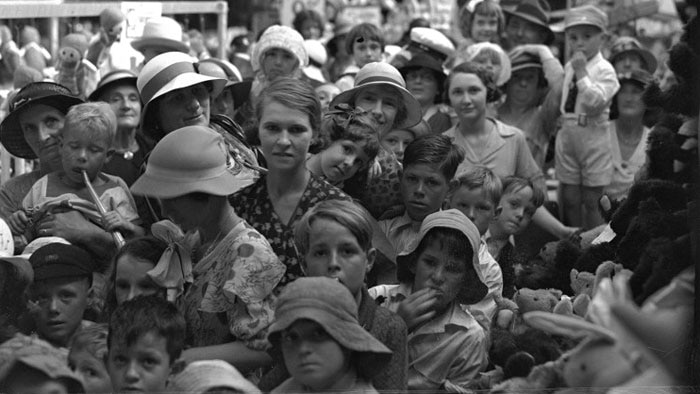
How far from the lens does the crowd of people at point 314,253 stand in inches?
166

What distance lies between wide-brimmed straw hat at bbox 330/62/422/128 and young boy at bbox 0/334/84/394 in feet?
8.75

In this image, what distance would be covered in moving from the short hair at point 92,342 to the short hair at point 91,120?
1.51m

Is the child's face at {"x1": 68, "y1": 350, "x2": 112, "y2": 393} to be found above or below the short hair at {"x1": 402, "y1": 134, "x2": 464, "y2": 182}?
below

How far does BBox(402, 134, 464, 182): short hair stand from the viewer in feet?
19.8

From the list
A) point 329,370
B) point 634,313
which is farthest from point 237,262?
point 634,313

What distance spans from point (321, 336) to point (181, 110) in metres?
2.12

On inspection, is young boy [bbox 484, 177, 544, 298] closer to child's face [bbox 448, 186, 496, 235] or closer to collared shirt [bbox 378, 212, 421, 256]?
child's face [bbox 448, 186, 496, 235]

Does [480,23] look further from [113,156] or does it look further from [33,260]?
[33,260]

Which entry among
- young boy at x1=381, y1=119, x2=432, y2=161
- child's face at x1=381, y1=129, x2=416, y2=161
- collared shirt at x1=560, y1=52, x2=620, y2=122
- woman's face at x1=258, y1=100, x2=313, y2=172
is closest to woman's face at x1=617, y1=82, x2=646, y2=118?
collared shirt at x1=560, y1=52, x2=620, y2=122

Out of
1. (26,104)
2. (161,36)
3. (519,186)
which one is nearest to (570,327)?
(519,186)

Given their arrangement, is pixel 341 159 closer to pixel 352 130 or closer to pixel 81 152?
pixel 352 130

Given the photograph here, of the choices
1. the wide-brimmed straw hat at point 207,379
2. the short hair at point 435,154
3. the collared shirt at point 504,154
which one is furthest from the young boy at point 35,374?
the collared shirt at point 504,154

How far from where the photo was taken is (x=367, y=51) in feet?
31.2

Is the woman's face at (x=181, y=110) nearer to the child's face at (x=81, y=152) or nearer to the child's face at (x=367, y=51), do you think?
the child's face at (x=81, y=152)
